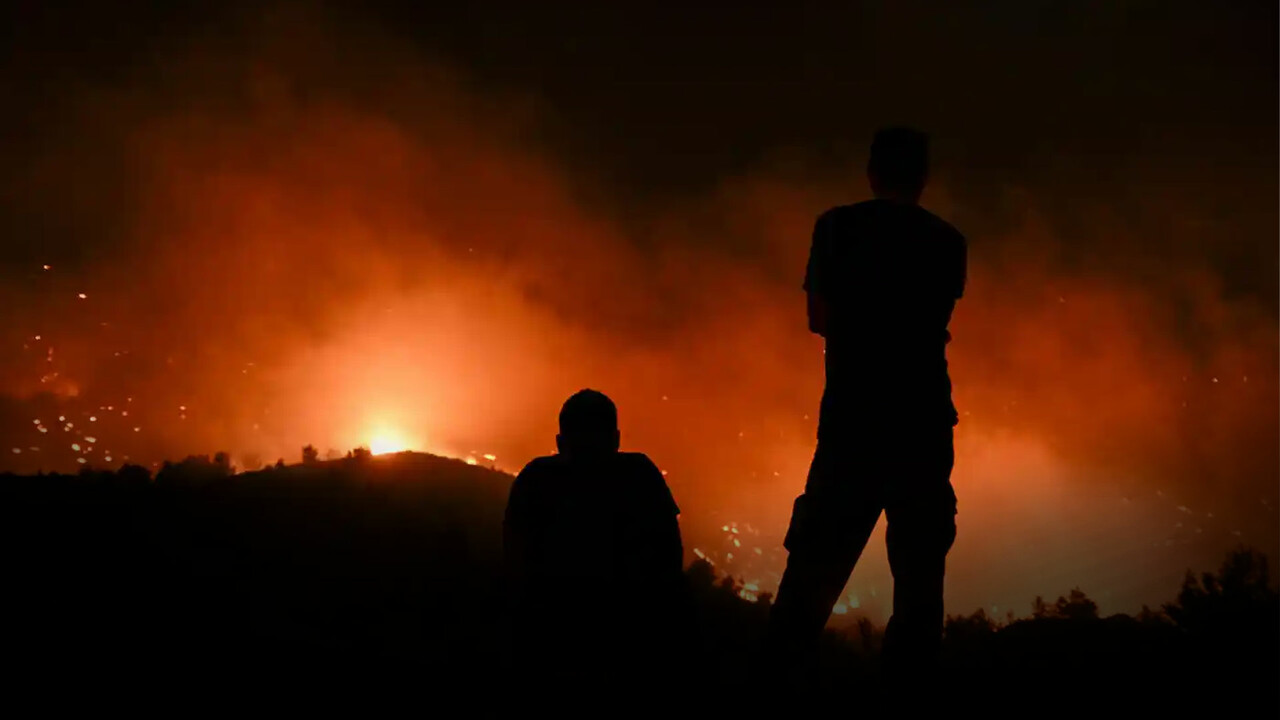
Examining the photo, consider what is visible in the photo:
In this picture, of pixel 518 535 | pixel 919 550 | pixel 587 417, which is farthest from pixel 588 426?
pixel 919 550

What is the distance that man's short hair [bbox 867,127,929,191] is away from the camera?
13.0ft

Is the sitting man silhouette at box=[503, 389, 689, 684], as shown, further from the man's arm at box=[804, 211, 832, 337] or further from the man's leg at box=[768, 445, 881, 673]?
the man's arm at box=[804, 211, 832, 337]

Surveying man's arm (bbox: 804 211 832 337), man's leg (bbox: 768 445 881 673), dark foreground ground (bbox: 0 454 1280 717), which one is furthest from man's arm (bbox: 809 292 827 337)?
dark foreground ground (bbox: 0 454 1280 717)

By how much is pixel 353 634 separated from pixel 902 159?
7395 millimetres

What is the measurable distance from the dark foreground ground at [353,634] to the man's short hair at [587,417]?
3.41 feet

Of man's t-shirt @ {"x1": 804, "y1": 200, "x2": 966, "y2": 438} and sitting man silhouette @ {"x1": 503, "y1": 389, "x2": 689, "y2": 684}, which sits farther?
sitting man silhouette @ {"x1": 503, "y1": 389, "x2": 689, "y2": 684}

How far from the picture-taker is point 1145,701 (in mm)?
5723

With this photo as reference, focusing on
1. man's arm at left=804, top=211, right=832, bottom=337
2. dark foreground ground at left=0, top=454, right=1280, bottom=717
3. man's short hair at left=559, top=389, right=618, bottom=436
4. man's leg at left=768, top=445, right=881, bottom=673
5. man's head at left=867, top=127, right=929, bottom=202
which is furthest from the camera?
dark foreground ground at left=0, top=454, right=1280, bottom=717

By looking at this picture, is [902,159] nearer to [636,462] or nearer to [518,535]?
[636,462]

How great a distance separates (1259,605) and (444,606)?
9042 millimetres

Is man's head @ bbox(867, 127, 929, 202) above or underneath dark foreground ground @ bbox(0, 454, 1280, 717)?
above

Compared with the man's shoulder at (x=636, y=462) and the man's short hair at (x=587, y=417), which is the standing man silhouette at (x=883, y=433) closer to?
the man's shoulder at (x=636, y=462)

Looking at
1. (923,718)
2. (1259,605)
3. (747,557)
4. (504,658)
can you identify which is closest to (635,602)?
(504,658)

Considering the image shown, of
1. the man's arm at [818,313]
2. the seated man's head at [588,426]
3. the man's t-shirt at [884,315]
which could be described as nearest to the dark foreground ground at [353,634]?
the seated man's head at [588,426]
